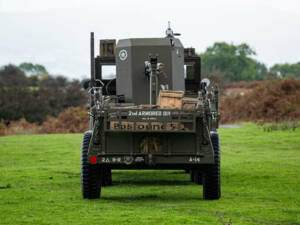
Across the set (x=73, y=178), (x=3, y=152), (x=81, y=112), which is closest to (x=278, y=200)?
(x=73, y=178)

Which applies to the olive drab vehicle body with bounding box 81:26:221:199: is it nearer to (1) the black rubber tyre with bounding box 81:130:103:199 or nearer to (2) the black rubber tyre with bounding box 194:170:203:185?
(1) the black rubber tyre with bounding box 81:130:103:199

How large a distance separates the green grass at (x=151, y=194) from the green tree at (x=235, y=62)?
314ft

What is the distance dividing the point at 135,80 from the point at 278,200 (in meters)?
4.36

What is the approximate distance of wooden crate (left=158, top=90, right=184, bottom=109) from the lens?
40.8ft

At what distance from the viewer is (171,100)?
1253 cm

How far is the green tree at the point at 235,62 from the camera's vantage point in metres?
120

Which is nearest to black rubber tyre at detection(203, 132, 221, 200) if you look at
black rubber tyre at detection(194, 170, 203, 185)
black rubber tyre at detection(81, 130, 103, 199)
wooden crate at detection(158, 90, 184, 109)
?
wooden crate at detection(158, 90, 184, 109)

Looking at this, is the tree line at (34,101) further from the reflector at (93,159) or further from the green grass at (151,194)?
the reflector at (93,159)

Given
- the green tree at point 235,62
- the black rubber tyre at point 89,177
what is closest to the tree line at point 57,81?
the green tree at point 235,62

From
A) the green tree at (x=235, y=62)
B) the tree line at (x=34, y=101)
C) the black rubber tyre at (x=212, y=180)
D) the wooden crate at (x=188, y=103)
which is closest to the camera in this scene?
the black rubber tyre at (x=212, y=180)

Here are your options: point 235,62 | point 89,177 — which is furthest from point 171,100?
point 235,62

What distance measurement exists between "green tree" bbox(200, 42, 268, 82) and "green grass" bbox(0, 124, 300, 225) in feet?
314

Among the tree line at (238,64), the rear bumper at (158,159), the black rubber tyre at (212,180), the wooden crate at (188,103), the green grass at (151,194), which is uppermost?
the tree line at (238,64)

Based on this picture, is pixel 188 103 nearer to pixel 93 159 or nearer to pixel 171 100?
pixel 171 100
